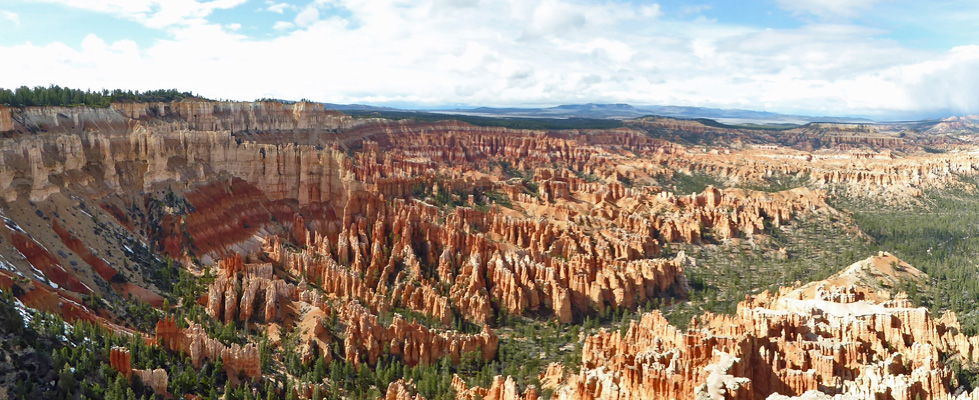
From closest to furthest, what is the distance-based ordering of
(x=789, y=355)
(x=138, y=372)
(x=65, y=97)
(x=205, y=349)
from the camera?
(x=138, y=372)
(x=789, y=355)
(x=205, y=349)
(x=65, y=97)

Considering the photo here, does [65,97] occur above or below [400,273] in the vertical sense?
above

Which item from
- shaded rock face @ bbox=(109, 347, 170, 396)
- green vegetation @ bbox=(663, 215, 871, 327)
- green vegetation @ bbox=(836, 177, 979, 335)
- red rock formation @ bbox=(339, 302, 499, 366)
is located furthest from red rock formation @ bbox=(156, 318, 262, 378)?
green vegetation @ bbox=(836, 177, 979, 335)

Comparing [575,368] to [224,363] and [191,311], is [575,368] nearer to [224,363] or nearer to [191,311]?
[224,363]

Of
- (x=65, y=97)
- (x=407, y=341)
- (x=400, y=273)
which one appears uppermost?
(x=65, y=97)

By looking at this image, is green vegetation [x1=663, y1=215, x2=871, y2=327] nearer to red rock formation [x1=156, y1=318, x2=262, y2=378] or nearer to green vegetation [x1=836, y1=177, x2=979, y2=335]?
green vegetation [x1=836, y1=177, x2=979, y2=335]

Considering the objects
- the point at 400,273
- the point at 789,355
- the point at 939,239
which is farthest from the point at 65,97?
the point at 939,239

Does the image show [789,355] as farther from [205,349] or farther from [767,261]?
[767,261]

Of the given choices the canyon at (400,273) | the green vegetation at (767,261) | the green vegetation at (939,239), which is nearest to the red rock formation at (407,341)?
the canyon at (400,273)

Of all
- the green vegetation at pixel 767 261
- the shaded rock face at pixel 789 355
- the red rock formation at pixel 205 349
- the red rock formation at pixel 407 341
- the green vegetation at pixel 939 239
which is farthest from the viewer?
the green vegetation at pixel 767 261

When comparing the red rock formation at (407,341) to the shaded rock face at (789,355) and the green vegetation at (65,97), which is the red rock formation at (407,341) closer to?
the shaded rock face at (789,355)
